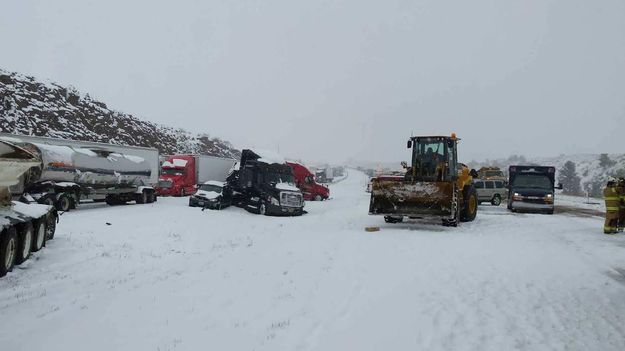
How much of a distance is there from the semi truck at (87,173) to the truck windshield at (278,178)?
755cm

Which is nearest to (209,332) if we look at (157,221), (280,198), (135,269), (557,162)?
(135,269)

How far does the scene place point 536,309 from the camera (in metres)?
6.39

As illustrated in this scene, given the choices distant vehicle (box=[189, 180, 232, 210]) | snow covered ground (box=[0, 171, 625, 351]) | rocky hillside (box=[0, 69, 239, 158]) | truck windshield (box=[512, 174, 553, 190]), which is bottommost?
snow covered ground (box=[0, 171, 625, 351])

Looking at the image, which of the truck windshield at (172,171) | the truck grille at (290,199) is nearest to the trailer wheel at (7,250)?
the truck grille at (290,199)

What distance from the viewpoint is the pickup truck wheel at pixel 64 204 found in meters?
17.9

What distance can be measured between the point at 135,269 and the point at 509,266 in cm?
754

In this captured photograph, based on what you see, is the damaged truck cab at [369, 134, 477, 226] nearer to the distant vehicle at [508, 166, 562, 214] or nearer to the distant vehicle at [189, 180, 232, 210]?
the distant vehicle at [508, 166, 562, 214]

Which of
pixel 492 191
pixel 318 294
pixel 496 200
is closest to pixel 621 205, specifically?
pixel 318 294

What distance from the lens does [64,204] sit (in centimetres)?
1825

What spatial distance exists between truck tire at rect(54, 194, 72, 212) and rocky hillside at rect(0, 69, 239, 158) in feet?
67.3

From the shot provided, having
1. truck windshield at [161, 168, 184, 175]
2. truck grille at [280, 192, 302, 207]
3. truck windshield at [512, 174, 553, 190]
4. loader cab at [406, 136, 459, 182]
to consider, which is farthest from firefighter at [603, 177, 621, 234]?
truck windshield at [161, 168, 184, 175]

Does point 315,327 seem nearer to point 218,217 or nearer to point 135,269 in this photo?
point 135,269

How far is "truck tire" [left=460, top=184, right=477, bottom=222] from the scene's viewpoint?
1745 cm

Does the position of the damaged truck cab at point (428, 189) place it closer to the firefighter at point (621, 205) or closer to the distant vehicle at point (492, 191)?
the firefighter at point (621, 205)
